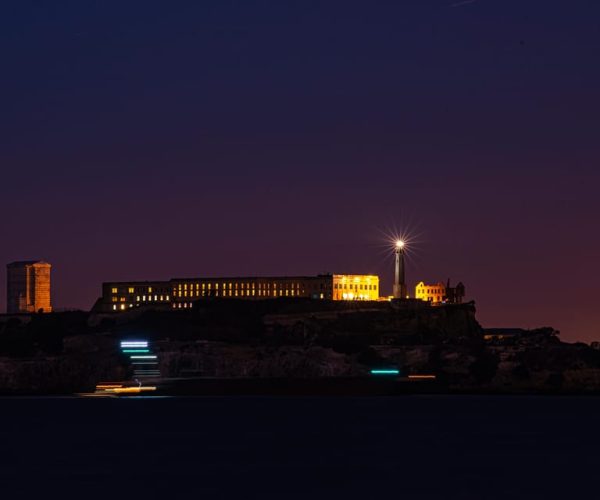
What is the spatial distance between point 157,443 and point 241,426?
1962cm

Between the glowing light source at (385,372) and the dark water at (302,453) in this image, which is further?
the glowing light source at (385,372)

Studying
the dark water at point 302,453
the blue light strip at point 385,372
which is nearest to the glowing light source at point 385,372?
the blue light strip at point 385,372

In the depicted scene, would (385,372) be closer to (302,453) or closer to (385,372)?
(385,372)

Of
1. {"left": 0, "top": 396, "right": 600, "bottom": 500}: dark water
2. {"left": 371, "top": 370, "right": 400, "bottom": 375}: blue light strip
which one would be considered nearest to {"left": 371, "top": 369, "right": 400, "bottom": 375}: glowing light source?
{"left": 371, "top": 370, "right": 400, "bottom": 375}: blue light strip

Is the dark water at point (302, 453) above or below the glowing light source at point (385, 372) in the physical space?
below

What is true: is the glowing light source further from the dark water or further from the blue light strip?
the dark water

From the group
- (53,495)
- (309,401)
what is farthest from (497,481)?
(309,401)

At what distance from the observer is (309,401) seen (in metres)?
180

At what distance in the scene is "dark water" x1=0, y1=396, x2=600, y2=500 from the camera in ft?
239

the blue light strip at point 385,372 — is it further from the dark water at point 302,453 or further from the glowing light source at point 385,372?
the dark water at point 302,453

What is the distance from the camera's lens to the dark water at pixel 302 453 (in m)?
72.9

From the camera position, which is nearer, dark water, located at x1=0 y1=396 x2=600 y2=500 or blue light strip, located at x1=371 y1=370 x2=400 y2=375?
dark water, located at x1=0 y1=396 x2=600 y2=500

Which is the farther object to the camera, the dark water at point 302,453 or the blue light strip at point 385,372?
the blue light strip at point 385,372

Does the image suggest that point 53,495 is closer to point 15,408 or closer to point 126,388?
point 15,408
